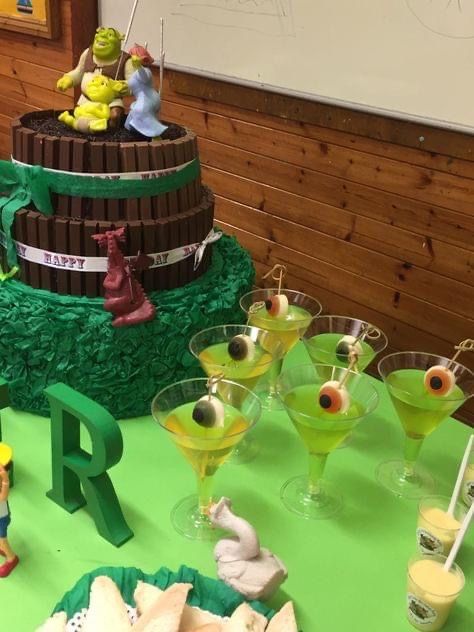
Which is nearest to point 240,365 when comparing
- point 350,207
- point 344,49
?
point 350,207

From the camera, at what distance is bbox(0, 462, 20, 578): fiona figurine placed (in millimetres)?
986

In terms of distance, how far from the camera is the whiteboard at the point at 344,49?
143cm

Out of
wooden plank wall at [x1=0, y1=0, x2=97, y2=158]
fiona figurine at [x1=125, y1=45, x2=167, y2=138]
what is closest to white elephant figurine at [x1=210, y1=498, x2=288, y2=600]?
fiona figurine at [x1=125, y1=45, x2=167, y2=138]

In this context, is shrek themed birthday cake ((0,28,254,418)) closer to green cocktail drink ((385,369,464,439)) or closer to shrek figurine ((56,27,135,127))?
shrek figurine ((56,27,135,127))

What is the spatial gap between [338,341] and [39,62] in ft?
6.14

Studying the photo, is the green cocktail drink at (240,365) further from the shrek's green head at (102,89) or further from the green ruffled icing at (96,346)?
the shrek's green head at (102,89)

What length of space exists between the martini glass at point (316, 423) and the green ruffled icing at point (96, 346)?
0.25 metres

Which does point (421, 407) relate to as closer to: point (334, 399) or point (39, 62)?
point (334, 399)

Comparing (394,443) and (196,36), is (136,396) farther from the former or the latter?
(196,36)

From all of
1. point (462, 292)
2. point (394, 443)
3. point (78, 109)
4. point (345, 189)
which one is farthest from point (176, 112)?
point (394, 443)

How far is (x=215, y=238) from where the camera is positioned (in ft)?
4.79

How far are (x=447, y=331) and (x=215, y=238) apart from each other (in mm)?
614

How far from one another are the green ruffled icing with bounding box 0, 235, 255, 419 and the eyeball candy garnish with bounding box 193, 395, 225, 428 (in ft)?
0.95

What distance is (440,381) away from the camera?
4.00ft
